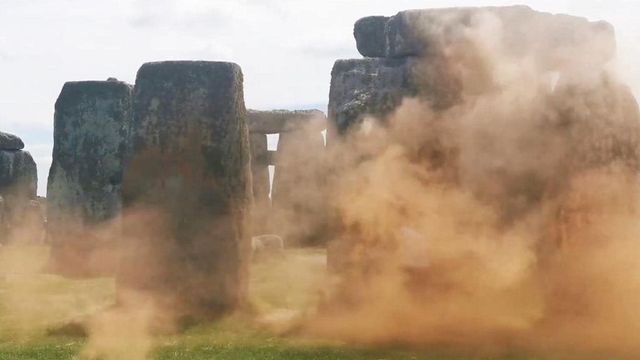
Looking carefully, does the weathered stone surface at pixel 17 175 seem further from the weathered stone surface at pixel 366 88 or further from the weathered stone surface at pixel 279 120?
the weathered stone surface at pixel 366 88

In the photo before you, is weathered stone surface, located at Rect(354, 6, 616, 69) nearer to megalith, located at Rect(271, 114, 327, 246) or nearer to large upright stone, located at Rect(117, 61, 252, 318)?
large upright stone, located at Rect(117, 61, 252, 318)

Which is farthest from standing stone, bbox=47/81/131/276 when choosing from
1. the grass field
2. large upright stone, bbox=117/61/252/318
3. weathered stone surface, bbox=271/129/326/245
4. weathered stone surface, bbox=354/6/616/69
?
weathered stone surface, bbox=271/129/326/245

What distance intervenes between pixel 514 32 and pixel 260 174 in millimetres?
13199

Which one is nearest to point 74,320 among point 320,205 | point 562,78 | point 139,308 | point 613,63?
point 139,308

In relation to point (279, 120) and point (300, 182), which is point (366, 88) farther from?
point (279, 120)

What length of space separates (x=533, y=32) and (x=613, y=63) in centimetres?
93

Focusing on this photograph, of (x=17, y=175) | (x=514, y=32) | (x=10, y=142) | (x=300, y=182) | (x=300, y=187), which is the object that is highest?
(x=514, y=32)

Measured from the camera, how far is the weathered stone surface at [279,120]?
22.5 m

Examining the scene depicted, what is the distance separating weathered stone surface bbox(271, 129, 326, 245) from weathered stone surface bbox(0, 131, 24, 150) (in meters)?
6.04

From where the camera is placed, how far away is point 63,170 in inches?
574

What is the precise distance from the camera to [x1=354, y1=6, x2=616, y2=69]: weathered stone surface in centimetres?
984

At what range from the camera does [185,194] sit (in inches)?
373

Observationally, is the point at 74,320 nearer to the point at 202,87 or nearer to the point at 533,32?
the point at 202,87

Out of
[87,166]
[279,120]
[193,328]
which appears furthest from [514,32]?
[279,120]
